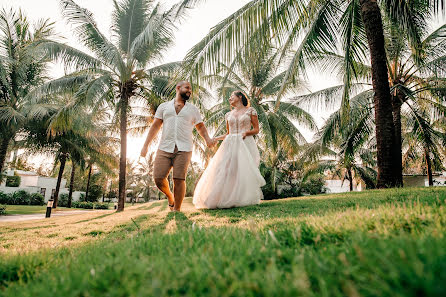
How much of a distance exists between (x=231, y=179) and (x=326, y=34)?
522 cm

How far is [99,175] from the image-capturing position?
40562 millimetres

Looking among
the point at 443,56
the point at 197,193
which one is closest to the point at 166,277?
the point at 197,193

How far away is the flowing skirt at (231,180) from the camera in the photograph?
4.63 m

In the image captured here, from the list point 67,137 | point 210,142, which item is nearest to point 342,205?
point 210,142

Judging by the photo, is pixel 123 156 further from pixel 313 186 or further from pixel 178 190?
pixel 313 186

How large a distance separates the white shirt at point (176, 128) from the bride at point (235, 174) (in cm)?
74

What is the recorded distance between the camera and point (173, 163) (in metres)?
4.54

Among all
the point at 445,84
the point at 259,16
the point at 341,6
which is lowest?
the point at 259,16

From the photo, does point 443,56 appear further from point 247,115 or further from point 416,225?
point 416,225

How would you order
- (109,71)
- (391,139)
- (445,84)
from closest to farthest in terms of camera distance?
(391,139)
(445,84)
(109,71)

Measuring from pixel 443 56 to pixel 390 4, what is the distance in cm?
670

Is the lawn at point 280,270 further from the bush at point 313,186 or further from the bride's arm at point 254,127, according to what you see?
the bush at point 313,186

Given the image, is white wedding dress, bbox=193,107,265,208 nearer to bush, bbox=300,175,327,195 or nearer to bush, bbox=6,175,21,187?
bush, bbox=300,175,327,195

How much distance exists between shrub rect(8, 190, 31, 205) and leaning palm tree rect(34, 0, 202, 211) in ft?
70.4
